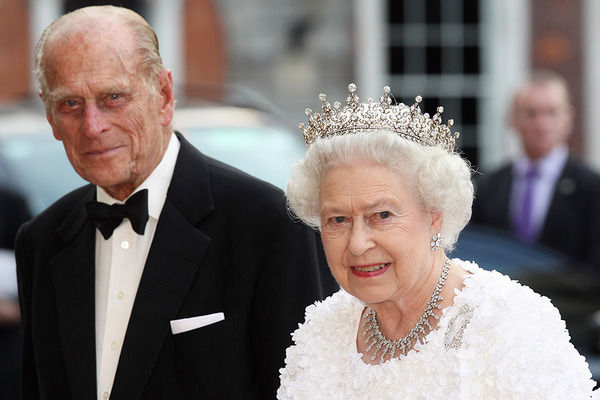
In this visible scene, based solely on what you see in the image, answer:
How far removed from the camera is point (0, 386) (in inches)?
183

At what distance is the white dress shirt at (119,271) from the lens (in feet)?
9.21

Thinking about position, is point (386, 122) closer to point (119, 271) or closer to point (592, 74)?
point (119, 271)

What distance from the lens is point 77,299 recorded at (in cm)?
290

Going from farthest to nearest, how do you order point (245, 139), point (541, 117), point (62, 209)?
point (541, 117) → point (245, 139) → point (62, 209)

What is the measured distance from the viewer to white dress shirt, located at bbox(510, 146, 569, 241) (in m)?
6.50

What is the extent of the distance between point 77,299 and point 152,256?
0.88ft

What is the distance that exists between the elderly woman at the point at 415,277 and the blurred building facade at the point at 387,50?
8.45m

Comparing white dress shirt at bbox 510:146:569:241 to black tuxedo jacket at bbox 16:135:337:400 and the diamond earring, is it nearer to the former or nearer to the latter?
black tuxedo jacket at bbox 16:135:337:400

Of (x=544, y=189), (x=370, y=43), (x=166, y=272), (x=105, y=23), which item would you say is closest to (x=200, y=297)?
(x=166, y=272)

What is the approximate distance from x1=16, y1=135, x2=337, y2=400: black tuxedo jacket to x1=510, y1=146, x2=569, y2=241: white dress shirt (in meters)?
3.76

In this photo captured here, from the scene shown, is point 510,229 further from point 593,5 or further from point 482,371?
point 593,5

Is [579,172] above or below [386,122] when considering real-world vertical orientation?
below

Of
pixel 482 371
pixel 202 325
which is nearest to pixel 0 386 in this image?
pixel 202 325

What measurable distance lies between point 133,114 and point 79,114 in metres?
0.14
